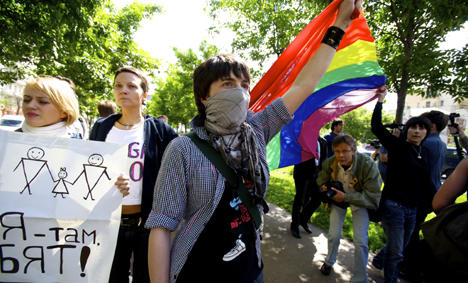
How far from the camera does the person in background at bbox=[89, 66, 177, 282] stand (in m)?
1.87

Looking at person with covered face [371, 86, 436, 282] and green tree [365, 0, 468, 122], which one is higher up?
green tree [365, 0, 468, 122]

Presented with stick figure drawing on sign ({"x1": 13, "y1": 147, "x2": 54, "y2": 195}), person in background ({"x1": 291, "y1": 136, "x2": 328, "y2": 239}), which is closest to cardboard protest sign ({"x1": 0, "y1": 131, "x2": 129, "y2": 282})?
stick figure drawing on sign ({"x1": 13, "y1": 147, "x2": 54, "y2": 195})

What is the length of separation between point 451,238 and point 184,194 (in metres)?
1.59

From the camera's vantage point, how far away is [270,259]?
358 centimetres

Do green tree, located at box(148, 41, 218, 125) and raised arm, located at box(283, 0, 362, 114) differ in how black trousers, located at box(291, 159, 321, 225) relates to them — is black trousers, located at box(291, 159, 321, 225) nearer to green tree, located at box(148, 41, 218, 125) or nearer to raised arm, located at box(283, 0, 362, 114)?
raised arm, located at box(283, 0, 362, 114)

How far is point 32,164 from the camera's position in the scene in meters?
1.38

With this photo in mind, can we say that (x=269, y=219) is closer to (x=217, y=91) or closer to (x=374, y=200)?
(x=374, y=200)

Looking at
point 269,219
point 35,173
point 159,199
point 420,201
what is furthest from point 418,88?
point 35,173

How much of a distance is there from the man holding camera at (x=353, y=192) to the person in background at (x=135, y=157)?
231 centimetres

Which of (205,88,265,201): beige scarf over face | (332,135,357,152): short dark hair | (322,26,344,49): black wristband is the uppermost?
(322,26,344,49): black wristband

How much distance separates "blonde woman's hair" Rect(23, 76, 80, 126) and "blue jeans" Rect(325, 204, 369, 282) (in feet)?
10.9

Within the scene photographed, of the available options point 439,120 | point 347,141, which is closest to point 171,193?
point 347,141

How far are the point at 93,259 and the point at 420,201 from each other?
3.53 metres

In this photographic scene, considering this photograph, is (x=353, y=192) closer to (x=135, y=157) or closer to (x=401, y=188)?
(x=401, y=188)
